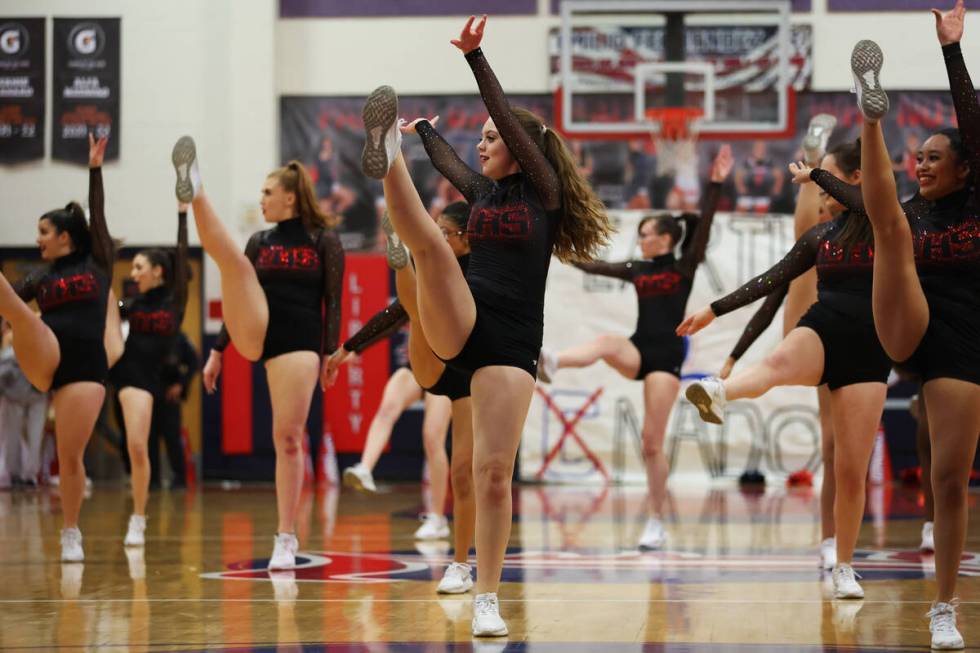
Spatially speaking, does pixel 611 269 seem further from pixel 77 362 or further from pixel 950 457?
pixel 950 457

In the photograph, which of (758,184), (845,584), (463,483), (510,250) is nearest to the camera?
(510,250)

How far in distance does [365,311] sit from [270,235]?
724cm

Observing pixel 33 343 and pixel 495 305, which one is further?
pixel 33 343

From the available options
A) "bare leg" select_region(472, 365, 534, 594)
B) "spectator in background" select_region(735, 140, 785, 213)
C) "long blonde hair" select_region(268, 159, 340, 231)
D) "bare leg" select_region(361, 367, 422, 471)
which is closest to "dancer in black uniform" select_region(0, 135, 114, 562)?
"long blonde hair" select_region(268, 159, 340, 231)

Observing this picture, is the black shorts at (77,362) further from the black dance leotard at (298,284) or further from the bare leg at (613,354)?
the bare leg at (613,354)

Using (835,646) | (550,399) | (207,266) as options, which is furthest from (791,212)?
(835,646)

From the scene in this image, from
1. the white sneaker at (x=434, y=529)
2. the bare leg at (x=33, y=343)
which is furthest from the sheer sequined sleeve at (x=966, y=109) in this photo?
the white sneaker at (x=434, y=529)

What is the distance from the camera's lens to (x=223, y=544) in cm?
732

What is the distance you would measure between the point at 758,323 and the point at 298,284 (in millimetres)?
2212

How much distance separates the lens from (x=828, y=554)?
5895 millimetres

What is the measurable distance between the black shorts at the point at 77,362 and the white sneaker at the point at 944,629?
4.29m

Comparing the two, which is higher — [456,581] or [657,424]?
[657,424]

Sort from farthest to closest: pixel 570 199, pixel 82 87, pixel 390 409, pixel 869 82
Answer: pixel 82 87 → pixel 390 409 → pixel 570 199 → pixel 869 82

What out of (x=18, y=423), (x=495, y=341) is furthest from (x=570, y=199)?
(x=18, y=423)
